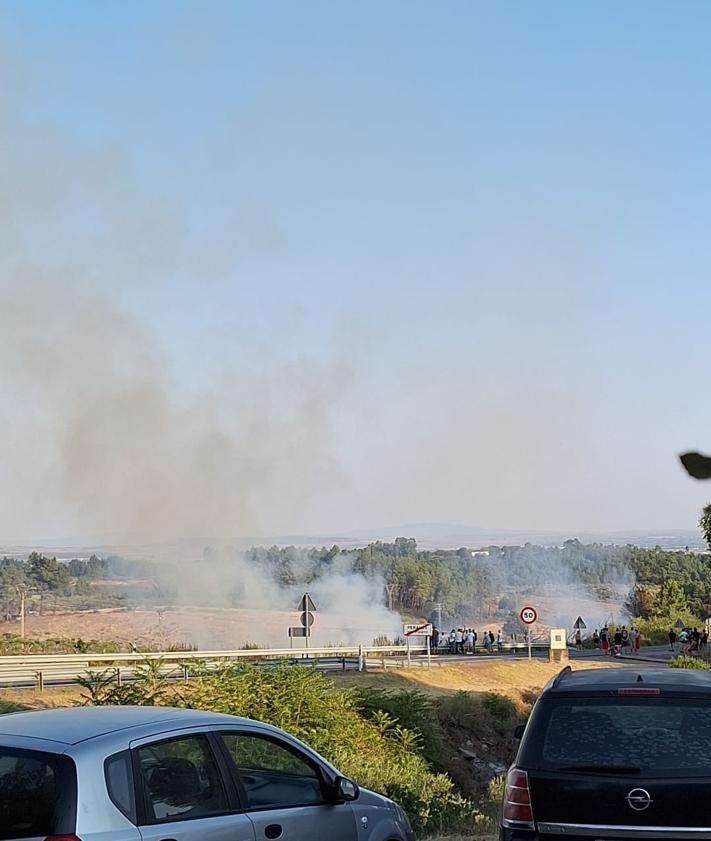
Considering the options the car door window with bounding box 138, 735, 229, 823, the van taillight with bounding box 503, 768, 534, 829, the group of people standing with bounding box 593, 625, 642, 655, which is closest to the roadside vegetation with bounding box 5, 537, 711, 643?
the group of people standing with bounding box 593, 625, 642, 655

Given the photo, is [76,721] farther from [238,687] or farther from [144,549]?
A: [144,549]

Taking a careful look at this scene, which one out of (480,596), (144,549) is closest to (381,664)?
(144,549)

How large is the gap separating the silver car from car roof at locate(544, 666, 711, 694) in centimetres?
154

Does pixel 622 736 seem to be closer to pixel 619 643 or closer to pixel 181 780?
pixel 181 780

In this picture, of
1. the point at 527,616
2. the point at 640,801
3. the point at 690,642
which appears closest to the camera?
the point at 640,801

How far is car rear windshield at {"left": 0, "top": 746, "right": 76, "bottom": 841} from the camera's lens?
510cm

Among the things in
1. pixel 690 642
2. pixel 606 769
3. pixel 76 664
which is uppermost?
pixel 606 769

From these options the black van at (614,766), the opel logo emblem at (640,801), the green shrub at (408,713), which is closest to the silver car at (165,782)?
the black van at (614,766)

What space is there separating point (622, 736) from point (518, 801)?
77 centimetres

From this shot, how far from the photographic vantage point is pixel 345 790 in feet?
23.1

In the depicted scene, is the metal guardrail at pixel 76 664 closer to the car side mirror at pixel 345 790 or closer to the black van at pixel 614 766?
the car side mirror at pixel 345 790

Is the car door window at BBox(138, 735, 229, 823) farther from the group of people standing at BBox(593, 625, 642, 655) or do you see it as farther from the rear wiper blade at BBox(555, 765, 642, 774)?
the group of people standing at BBox(593, 625, 642, 655)

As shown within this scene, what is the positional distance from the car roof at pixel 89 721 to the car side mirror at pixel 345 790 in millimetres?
799

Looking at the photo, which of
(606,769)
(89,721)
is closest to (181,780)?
(89,721)
